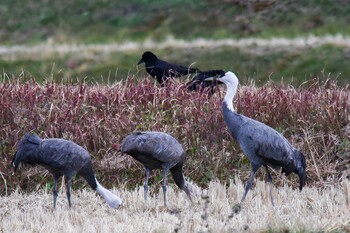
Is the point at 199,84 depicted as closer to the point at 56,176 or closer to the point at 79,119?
the point at 79,119

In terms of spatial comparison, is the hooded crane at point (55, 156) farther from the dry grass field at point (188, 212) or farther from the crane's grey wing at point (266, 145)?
the crane's grey wing at point (266, 145)

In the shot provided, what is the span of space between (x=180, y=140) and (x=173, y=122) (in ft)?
1.29

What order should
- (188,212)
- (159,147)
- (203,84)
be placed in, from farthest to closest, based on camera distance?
(203,84)
(159,147)
(188,212)

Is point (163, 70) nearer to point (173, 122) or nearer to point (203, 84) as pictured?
point (203, 84)

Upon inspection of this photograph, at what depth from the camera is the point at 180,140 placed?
11.3 meters

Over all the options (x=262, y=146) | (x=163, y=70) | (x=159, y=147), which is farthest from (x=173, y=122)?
(x=163, y=70)

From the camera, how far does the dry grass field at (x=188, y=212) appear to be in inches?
316

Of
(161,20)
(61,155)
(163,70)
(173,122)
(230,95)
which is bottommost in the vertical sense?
(161,20)

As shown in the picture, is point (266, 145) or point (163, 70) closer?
point (266, 145)

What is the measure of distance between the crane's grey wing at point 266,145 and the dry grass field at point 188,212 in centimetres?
42

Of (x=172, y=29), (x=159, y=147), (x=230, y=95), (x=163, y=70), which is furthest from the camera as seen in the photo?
(x=172, y=29)

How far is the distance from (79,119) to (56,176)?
207 centimetres

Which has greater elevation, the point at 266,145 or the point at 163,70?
the point at 266,145

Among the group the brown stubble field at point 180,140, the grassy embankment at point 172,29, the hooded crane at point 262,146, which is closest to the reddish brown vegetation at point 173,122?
the brown stubble field at point 180,140
